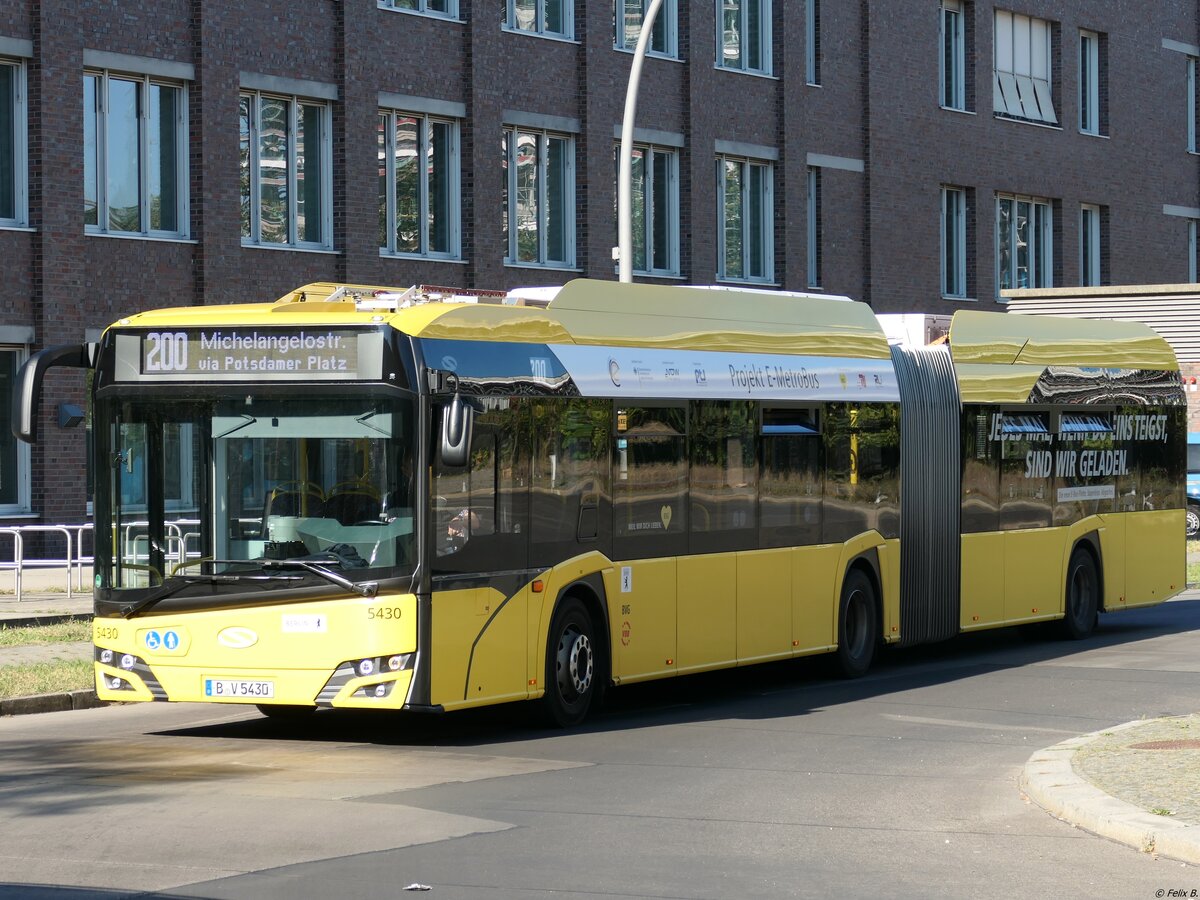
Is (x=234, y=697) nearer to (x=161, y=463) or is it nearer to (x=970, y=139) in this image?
(x=161, y=463)

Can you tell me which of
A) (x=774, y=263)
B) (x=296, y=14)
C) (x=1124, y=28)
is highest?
(x=1124, y=28)

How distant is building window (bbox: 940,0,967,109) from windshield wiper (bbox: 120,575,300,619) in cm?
3430

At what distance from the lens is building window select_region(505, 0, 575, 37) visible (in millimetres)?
33656

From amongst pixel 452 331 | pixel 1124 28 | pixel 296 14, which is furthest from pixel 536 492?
pixel 1124 28

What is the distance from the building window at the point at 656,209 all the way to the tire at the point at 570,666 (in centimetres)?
2283

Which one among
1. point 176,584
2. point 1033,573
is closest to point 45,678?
point 176,584

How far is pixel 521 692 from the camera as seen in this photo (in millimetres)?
12531

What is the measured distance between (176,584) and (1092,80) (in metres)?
40.4

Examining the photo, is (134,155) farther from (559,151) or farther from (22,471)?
(559,151)

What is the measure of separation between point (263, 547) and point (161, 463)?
35.8 inches

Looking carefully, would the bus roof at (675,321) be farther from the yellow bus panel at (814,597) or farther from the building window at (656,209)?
the building window at (656,209)

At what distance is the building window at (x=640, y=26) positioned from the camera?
35594mm

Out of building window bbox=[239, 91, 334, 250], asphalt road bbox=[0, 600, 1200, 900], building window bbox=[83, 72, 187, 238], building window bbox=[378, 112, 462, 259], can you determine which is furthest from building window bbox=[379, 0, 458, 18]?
asphalt road bbox=[0, 600, 1200, 900]

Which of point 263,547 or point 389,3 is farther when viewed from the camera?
point 389,3
